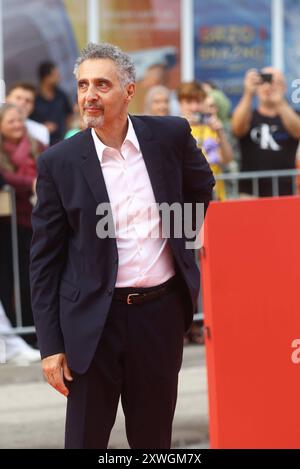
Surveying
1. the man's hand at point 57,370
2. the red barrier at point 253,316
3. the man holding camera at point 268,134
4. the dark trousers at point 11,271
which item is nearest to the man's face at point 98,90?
the man's hand at point 57,370

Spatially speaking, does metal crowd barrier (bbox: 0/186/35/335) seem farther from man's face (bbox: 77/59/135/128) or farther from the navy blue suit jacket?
man's face (bbox: 77/59/135/128)

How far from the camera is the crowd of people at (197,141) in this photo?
8.50 metres

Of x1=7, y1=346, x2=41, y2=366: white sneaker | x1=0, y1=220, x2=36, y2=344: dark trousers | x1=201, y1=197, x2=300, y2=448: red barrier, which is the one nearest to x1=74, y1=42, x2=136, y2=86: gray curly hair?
x1=201, y1=197, x2=300, y2=448: red barrier

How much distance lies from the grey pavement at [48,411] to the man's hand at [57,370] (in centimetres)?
235

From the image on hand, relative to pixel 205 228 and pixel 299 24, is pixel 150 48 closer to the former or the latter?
pixel 299 24

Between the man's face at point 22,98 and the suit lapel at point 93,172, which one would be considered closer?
the suit lapel at point 93,172

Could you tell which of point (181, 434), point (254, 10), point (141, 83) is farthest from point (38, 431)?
point (254, 10)

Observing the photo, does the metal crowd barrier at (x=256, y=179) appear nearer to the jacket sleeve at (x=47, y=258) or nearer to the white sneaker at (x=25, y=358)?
the white sneaker at (x=25, y=358)

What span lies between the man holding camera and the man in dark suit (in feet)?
16.7

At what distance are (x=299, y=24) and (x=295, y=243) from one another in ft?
31.4

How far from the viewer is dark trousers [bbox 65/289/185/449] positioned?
4.12 m

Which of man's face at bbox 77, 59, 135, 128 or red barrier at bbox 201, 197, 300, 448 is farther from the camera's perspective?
red barrier at bbox 201, 197, 300, 448

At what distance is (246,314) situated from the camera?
5.43 meters

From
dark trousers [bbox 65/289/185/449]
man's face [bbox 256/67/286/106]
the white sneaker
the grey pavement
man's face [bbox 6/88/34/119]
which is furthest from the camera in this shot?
man's face [bbox 6/88/34/119]
